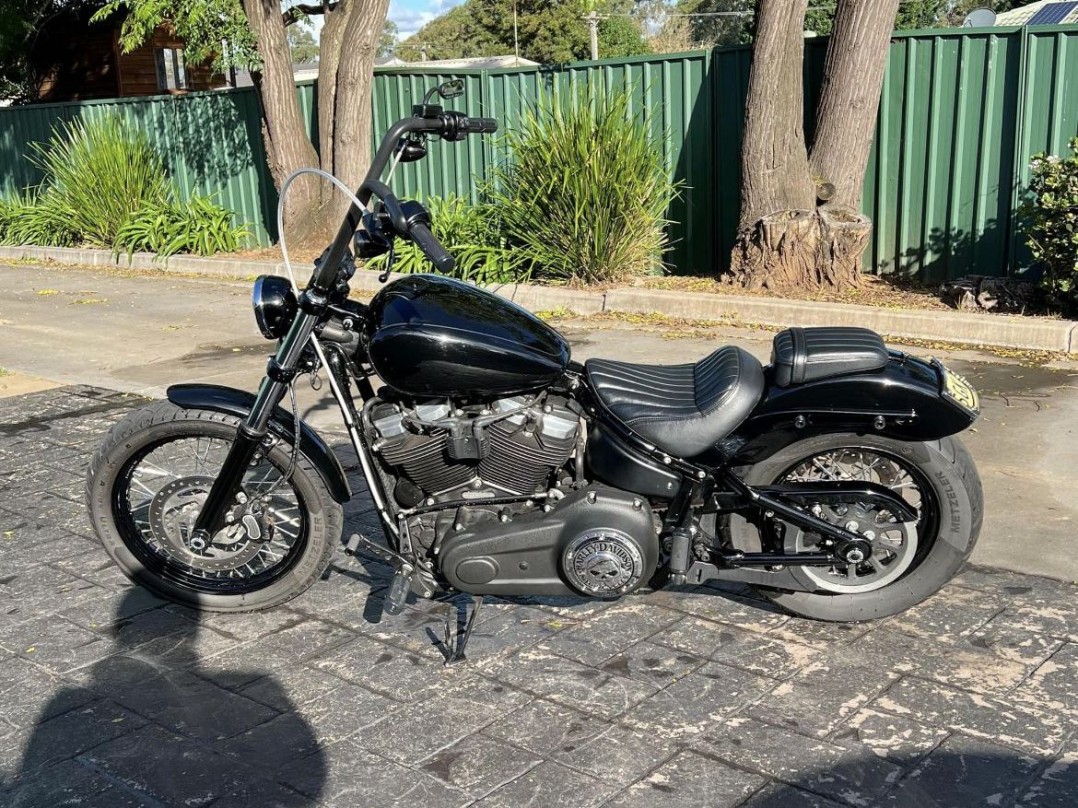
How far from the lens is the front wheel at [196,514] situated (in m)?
4.05

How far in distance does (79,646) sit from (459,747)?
154 cm

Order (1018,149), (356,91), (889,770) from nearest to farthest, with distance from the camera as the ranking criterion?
(889,770), (1018,149), (356,91)

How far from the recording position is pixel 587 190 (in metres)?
9.81

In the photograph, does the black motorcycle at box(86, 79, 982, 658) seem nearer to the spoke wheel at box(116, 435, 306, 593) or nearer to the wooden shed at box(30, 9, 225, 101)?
the spoke wheel at box(116, 435, 306, 593)

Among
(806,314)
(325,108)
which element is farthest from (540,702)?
(325,108)

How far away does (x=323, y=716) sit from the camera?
3551mm

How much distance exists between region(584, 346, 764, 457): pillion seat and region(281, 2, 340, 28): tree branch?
11.5 m

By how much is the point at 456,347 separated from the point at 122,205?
12.3m

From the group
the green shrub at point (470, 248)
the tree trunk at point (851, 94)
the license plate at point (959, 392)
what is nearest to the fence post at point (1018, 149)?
the tree trunk at point (851, 94)

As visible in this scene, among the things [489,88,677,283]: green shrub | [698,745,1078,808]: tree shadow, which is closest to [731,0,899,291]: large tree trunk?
[489,88,677,283]: green shrub

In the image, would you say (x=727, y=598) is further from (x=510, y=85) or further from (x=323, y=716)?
(x=510, y=85)

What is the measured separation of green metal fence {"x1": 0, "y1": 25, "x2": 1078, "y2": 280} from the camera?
30.3 feet

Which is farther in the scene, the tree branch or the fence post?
the tree branch

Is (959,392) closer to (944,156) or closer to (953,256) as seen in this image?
(953,256)
